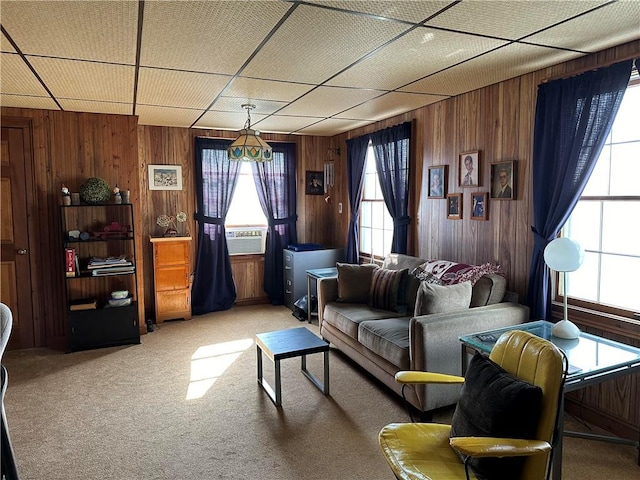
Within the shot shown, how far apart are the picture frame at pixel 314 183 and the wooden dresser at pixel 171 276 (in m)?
1.86

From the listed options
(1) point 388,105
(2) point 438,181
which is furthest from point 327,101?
(2) point 438,181

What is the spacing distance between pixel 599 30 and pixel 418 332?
2009 millimetres

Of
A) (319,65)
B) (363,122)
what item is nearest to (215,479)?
(319,65)

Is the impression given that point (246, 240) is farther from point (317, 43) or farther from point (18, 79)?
point (317, 43)

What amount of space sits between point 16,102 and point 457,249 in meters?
4.24

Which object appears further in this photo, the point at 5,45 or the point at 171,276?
the point at 171,276

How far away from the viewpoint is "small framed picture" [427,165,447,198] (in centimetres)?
409

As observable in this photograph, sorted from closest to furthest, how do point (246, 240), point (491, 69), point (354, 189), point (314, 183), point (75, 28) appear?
point (75, 28)
point (491, 69)
point (354, 189)
point (246, 240)
point (314, 183)

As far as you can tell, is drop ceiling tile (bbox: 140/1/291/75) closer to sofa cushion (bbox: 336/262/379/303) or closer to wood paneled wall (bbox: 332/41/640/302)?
wood paneled wall (bbox: 332/41/640/302)

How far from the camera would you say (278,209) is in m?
6.01

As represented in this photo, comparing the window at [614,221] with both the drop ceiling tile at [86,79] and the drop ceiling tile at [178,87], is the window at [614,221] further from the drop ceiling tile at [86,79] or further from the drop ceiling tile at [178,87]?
the drop ceiling tile at [86,79]

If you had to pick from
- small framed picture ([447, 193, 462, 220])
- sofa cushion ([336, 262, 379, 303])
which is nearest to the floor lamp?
small framed picture ([447, 193, 462, 220])

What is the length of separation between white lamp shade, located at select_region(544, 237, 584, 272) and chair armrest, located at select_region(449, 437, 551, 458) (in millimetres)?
1291

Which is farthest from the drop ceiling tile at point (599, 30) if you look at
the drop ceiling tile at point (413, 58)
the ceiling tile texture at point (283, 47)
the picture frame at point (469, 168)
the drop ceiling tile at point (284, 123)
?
the drop ceiling tile at point (284, 123)
